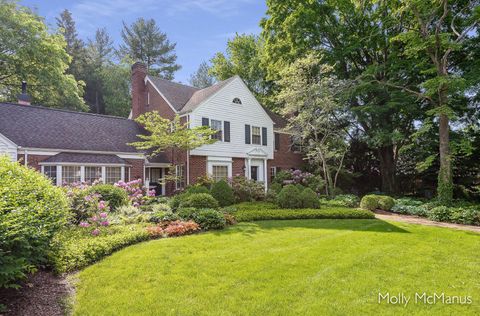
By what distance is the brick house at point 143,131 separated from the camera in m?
13.2

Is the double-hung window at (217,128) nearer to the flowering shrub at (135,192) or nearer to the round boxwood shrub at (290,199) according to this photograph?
the flowering shrub at (135,192)

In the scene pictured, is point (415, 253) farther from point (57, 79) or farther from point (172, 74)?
point (172, 74)

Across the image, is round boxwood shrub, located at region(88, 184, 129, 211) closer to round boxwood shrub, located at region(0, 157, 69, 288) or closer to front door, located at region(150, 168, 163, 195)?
round boxwood shrub, located at region(0, 157, 69, 288)

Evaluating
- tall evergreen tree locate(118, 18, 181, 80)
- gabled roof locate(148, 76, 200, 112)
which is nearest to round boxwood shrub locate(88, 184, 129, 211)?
gabled roof locate(148, 76, 200, 112)

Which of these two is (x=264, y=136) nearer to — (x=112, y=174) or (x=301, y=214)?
(x=301, y=214)

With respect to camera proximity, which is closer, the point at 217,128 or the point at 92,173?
the point at 92,173

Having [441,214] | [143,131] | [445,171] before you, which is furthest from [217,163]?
[445,171]

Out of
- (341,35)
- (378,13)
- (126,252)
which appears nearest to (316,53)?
(341,35)

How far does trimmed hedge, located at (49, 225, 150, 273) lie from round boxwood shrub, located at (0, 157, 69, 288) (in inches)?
26.5

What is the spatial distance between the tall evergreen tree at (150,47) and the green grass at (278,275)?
33.3 m

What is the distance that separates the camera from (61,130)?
1456 centimetres

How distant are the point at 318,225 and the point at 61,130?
13204 mm

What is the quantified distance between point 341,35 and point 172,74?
23.8 m

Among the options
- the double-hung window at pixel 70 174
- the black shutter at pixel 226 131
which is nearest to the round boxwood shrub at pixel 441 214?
the black shutter at pixel 226 131
